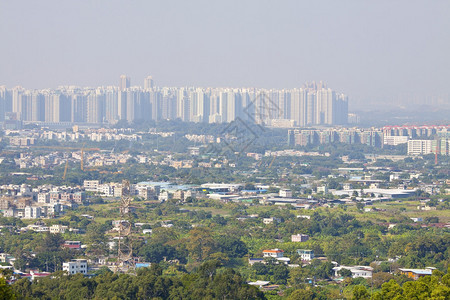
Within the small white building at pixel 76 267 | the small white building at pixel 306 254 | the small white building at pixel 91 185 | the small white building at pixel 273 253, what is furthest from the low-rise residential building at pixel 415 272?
the small white building at pixel 91 185

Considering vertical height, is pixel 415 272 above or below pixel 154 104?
below

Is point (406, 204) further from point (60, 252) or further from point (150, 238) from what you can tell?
point (60, 252)

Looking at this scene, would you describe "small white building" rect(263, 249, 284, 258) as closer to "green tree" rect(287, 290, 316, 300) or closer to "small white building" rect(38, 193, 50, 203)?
"green tree" rect(287, 290, 316, 300)

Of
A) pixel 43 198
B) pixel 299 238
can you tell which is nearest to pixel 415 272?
pixel 299 238

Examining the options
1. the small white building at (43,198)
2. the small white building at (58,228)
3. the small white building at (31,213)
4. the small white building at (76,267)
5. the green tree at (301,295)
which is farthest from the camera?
the small white building at (43,198)

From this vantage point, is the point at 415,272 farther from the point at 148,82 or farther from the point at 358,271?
the point at 148,82

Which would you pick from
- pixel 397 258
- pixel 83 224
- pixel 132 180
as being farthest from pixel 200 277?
pixel 132 180

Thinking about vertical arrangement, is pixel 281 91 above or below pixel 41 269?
above

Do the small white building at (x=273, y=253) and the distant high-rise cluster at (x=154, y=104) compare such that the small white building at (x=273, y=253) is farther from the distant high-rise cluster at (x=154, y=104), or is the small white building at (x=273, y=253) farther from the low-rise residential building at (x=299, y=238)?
the distant high-rise cluster at (x=154, y=104)

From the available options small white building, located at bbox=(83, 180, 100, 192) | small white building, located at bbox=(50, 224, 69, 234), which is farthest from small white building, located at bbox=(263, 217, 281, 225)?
small white building, located at bbox=(83, 180, 100, 192)
